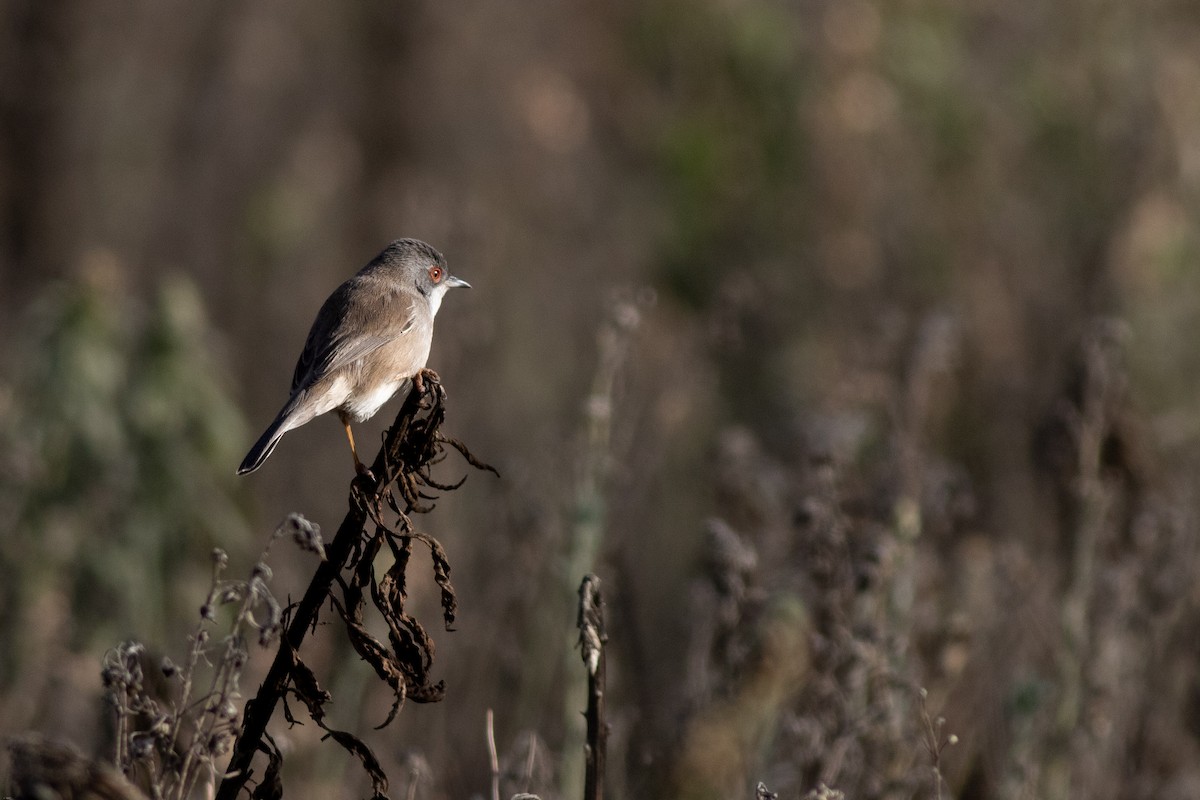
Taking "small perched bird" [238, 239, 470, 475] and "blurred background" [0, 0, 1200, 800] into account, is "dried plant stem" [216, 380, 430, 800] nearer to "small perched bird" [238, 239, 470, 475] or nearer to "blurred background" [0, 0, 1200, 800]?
"blurred background" [0, 0, 1200, 800]

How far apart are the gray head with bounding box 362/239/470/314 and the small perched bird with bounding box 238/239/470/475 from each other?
26 mm

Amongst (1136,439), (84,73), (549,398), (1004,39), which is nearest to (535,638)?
(1136,439)

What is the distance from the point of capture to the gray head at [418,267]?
4.02 meters

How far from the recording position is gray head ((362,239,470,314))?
402 centimetres

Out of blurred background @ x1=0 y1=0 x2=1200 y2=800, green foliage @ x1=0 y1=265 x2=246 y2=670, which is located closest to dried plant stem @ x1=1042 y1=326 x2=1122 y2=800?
blurred background @ x1=0 y1=0 x2=1200 y2=800

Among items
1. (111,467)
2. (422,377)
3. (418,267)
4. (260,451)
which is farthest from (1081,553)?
(111,467)

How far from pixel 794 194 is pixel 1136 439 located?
5643 millimetres

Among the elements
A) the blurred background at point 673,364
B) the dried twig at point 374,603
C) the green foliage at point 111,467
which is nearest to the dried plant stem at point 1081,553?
the blurred background at point 673,364

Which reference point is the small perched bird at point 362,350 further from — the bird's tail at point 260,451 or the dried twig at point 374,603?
the dried twig at point 374,603

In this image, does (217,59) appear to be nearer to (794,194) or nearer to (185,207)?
(185,207)

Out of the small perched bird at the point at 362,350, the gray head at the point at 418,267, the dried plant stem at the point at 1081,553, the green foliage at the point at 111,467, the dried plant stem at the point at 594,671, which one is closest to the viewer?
the dried plant stem at the point at 594,671

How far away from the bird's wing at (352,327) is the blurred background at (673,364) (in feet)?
1.99

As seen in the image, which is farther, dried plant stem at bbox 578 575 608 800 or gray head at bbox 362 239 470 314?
gray head at bbox 362 239 470 314

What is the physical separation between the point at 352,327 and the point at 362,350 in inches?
4.4
